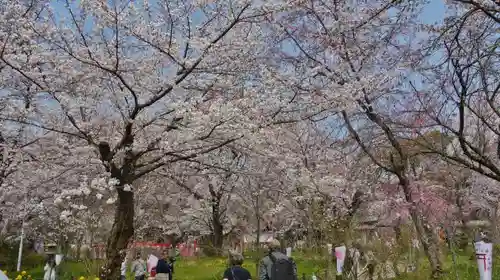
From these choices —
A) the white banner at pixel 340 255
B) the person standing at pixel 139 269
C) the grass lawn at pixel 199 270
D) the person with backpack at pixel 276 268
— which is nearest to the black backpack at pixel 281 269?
the person with backpack at pixel 276 268

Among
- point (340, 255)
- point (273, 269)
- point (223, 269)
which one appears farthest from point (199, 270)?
point (273, 269)

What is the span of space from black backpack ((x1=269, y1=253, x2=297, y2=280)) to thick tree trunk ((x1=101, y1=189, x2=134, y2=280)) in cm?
275

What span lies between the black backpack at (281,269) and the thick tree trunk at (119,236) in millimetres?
2749

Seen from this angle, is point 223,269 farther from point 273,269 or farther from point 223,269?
point 273,269

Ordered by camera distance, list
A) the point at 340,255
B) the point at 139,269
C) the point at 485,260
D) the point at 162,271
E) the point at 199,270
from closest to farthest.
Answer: the point at 485,260 < the point at 340,255 < the point at 162,271 < the point at 139,269 < the point at 199,270

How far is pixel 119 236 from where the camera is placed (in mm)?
8195

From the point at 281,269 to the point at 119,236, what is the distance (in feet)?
9.72

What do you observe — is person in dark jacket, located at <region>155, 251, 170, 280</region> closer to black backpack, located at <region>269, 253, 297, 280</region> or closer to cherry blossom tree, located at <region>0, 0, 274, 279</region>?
cherry blossom tree, located at <region>0, 0, 274, 279</region>

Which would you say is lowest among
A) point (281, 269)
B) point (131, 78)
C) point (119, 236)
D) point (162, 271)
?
point (162, 271)

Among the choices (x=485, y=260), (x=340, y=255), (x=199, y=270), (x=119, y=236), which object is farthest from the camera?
(x=199, y=270)

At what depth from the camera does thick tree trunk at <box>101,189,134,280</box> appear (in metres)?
8.00

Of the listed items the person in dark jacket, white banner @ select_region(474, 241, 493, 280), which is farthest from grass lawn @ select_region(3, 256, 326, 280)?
white banner @ select_region(474, 241, 493, 280)

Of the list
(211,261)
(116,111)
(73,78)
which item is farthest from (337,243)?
(211,261)

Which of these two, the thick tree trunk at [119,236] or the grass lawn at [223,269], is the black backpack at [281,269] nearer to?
the grass lawn at [223,269]
